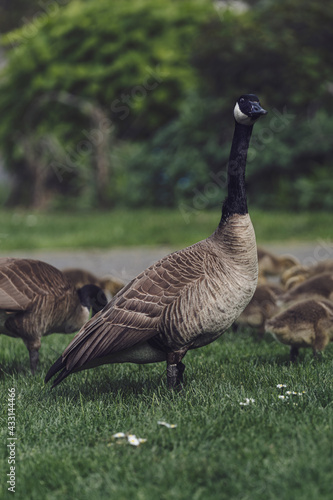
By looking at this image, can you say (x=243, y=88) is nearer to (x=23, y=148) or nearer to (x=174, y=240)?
(x=174, y=240)

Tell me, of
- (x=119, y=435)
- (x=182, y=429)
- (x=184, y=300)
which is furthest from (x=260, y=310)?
(x=119, y=435)

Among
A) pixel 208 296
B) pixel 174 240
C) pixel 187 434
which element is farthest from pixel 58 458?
pixel 174 240

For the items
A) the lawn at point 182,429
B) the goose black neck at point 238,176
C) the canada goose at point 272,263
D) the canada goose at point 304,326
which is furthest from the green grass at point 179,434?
the canada goose at point 272,263

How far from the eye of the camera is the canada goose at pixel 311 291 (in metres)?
5.98

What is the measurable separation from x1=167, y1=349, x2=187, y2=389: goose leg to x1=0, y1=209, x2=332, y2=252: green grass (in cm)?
770

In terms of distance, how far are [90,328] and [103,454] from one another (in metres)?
0.93

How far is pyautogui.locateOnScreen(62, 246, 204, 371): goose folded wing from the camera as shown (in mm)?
4059

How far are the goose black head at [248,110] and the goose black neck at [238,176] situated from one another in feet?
0.22

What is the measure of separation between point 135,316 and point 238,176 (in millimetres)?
1112

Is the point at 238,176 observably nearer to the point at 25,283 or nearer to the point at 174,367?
the point at 174,367

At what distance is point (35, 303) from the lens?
15.9 feet

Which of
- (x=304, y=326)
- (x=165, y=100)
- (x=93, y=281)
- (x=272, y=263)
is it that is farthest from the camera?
(x=165, y=100)

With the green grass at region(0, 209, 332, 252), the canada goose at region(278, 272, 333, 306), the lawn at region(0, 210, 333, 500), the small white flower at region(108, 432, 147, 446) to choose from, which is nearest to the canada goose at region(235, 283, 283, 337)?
the canada goose at region(278, 272, 333, 306)

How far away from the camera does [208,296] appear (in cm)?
402
